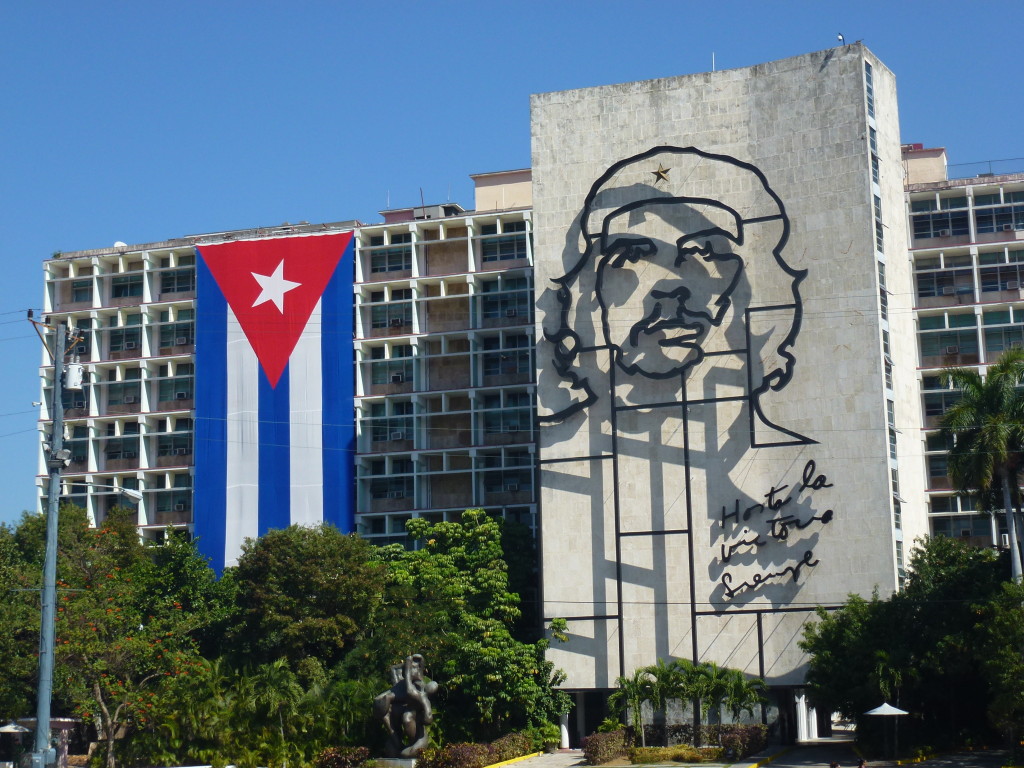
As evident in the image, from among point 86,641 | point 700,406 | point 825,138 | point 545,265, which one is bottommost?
point 86,641

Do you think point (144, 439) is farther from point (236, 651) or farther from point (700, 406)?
point (700, 406)

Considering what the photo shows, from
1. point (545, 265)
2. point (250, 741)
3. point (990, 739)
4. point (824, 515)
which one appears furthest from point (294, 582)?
point (990, 739)

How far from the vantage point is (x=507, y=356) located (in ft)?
282

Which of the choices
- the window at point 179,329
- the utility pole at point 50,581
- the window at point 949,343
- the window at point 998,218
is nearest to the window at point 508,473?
the window at point 179,329

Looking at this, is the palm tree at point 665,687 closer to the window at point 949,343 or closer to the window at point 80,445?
the window at point 949,343

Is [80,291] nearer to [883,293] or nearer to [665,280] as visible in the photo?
[665,280]

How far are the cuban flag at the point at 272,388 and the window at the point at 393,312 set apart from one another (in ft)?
7.76

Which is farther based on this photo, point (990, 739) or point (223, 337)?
point (223, 337)

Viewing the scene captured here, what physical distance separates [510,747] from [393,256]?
1532 inches

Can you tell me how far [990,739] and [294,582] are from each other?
104 ft

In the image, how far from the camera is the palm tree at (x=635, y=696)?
57438 mm

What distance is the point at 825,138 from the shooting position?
65250mm

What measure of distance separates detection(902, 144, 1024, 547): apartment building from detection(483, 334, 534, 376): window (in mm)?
23480

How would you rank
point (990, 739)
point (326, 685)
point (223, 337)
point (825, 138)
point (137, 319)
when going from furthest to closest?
1. point (137, 319)
2. point (223, 337)
3. point (825, 138)
4. point (326, 685)
5. point (990, 739)
